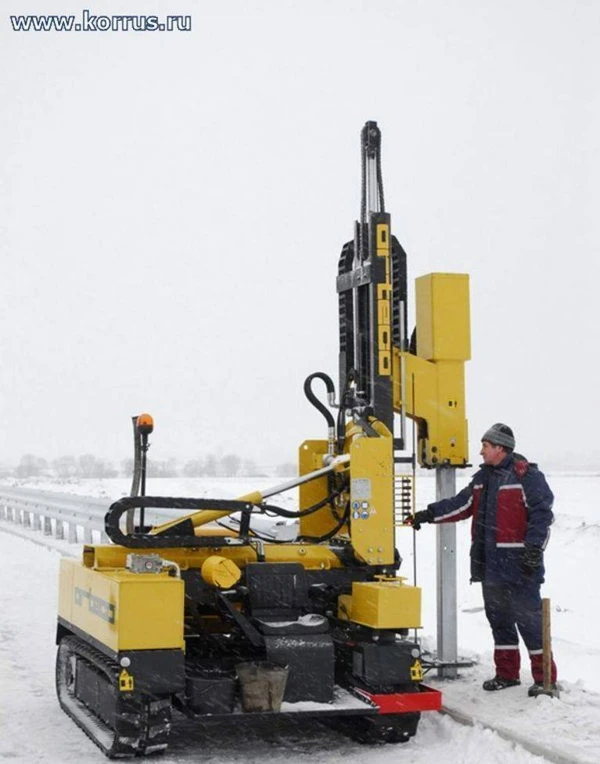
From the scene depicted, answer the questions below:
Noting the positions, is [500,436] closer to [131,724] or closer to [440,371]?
[440,371]

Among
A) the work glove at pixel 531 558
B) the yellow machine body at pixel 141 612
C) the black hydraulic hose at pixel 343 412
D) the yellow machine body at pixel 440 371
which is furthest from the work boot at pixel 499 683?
the yellow machine body at pixel 141 612

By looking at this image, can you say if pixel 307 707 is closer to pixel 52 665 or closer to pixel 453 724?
pixel 453 724

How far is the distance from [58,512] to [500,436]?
12791mm

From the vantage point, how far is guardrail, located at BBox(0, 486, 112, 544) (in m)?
16.4

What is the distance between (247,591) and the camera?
643 centimetres

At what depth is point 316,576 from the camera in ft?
21.8

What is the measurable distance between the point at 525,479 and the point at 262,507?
1.62 meters

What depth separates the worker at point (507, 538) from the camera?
6879mm

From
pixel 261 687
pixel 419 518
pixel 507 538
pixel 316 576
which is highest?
pixel 419 518

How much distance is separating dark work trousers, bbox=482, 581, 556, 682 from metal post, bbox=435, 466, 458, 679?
0.49 meters

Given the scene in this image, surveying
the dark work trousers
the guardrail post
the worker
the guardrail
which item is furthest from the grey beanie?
the guardrail post

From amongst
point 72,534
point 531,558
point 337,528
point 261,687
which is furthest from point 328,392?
point 72,534

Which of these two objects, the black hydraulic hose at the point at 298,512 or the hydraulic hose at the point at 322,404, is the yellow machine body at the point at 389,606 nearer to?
the black hydraulic hose at the point at 298,512

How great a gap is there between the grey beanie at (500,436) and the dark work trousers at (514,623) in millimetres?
868
